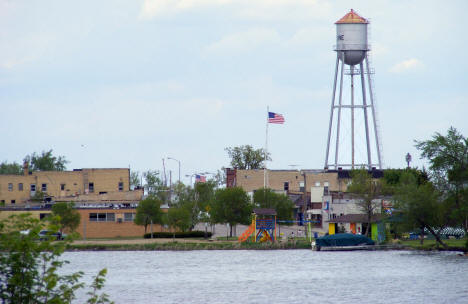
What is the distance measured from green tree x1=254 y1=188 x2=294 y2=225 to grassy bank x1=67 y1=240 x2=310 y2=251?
1095cm

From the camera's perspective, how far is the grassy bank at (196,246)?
95125 mm

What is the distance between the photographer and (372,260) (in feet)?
252

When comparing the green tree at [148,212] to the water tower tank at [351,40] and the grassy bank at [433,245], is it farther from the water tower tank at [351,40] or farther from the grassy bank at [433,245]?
the water tower tank at [351,40]

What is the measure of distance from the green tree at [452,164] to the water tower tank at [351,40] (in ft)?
136

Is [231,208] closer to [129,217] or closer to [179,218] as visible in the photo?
[179,218]

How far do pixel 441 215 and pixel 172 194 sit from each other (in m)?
76.4

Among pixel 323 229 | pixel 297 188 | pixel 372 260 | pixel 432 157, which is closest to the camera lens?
pixel 372 260

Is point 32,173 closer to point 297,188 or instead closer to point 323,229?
point 297,188

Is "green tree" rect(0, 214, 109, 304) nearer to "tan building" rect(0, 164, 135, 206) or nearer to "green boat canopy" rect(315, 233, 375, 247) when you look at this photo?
"green boat canopy" rect(315, 233, 375, 247)

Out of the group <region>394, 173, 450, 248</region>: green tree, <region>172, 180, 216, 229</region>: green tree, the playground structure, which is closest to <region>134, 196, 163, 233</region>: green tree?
<region>172, 180, 216, 229</region>: green tree

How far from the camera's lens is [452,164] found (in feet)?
268

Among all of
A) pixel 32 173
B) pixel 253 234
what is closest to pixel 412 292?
pixel 253 234

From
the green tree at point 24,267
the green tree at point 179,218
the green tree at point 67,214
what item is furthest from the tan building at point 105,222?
the green tree at point 24,267

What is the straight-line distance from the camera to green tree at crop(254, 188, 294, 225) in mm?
108750
